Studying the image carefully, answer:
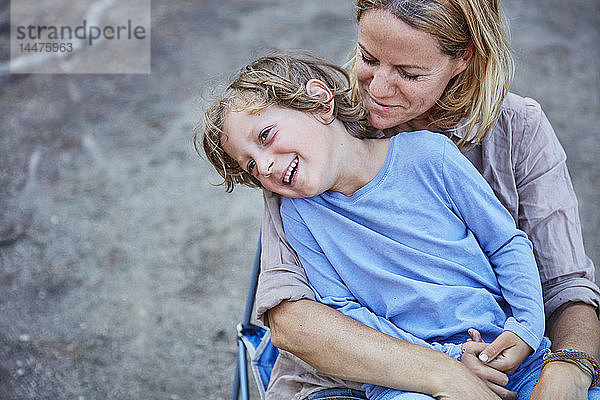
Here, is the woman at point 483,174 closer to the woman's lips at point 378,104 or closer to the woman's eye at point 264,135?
the woman's lips at point 378,104

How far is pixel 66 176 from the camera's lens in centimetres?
436

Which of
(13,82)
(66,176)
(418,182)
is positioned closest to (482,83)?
(418,182)

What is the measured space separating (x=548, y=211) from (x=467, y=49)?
0.49 m

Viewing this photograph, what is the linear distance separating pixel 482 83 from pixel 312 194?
0.54 meters

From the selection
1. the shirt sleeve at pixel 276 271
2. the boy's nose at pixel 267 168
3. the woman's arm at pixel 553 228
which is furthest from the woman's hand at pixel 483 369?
the boy's nose at pixel 267 168

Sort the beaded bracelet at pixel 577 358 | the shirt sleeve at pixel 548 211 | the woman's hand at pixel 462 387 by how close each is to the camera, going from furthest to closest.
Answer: the shirt sleeve at pixel 548 211 → the beaded bracelet at pixel 577 358 → the woman's hand at pixel 462 387

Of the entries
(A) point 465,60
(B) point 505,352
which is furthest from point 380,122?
(B) point 505,352

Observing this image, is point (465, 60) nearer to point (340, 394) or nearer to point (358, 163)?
point (358, 163)

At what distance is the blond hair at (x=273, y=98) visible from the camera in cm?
171

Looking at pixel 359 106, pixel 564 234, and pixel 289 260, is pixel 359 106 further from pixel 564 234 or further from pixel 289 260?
pixel 564 234

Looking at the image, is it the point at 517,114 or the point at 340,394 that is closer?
the point at 340,394

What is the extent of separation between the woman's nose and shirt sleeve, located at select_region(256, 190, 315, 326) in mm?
376

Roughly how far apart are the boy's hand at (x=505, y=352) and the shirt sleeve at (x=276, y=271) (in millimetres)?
430

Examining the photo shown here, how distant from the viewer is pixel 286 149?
5.41 feet
